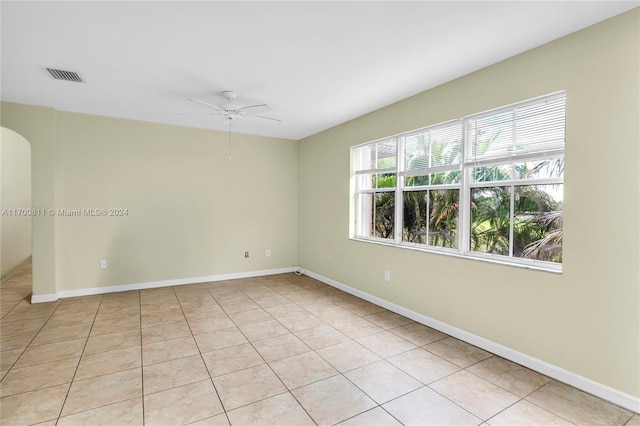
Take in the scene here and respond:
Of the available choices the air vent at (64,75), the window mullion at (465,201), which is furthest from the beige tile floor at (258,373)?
the air vent at (64,75)

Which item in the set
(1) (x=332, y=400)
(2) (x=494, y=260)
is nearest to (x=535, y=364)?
(2) (x=494, y=260)

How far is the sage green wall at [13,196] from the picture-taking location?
5.52 metres

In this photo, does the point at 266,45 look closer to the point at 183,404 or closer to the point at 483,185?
the point at 483,185

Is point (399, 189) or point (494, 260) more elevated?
point (399, 189)

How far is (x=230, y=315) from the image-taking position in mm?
3719

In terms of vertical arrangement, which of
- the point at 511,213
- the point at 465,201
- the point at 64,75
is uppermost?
the point at 64,75

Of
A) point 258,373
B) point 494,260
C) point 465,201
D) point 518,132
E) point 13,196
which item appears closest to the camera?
point 258,373

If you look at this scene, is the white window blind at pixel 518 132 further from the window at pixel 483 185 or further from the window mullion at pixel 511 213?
the window mullion at pixel 511 213

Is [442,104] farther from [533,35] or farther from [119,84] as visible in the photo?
[119,84]

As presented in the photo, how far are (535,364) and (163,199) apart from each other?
520cm

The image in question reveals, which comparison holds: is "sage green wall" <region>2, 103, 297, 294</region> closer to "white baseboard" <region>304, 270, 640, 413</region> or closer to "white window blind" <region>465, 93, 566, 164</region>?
"white baseboard" <region>304, 270, 640, 413</region>

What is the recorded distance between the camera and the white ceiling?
79.4 inches

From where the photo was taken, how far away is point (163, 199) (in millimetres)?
4938

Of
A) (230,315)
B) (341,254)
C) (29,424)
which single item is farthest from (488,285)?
(29,424)
